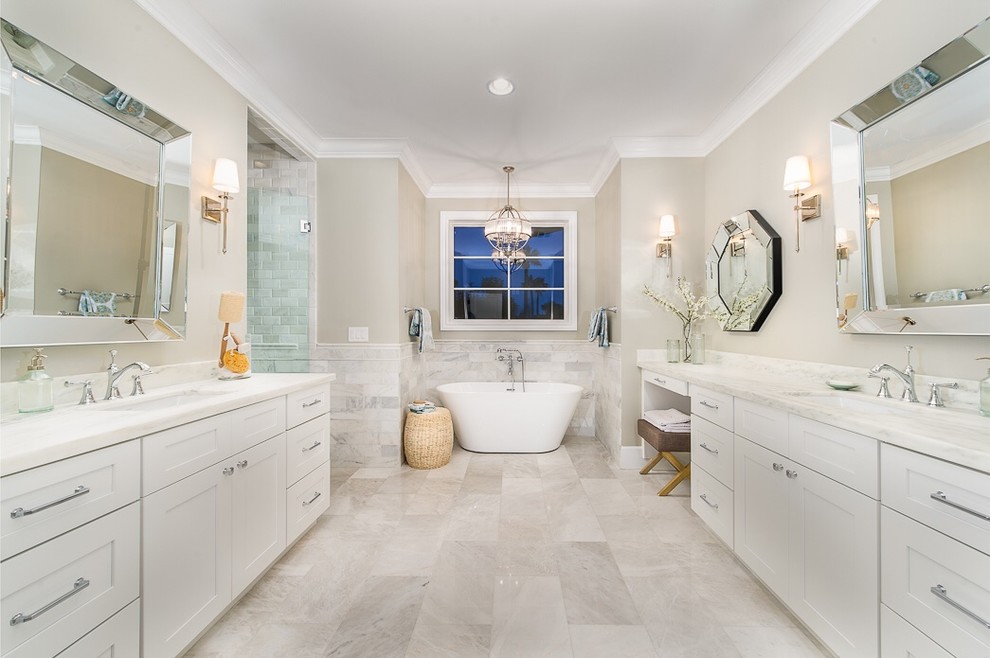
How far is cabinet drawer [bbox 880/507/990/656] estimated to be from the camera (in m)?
0.98

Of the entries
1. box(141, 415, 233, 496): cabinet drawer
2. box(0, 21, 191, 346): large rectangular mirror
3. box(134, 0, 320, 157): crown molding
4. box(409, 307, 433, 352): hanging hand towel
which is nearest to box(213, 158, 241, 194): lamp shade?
box(0, 21, 191, 346): large rectangular mirror

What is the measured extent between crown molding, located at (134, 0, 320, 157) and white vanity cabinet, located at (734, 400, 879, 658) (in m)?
3.21

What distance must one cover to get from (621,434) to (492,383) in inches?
58.1

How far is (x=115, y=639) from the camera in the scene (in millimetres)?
1167

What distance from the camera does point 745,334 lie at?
2900 millimetres

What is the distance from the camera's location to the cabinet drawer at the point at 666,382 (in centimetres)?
275

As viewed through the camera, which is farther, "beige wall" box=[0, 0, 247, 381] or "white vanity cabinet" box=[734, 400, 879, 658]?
"beige wall" box=[0, 0, 247, 381]

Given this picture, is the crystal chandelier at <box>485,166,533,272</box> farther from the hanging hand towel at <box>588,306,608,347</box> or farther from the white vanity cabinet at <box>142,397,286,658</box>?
the white vanity cabinet at <box>142,397,286,658</box>

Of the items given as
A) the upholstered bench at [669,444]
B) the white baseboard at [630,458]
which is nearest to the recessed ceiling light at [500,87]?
the upholstered bench at [669,444]

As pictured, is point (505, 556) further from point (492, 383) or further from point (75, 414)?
point (492, 383)

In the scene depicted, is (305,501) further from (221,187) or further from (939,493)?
(939,493)

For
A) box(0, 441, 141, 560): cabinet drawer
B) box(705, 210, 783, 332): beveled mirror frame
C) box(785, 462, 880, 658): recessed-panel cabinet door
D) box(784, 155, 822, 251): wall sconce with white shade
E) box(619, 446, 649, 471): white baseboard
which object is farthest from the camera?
box(619, 446, 649, 471): white baseboard

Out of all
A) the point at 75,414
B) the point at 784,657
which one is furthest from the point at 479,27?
the point at 784,657

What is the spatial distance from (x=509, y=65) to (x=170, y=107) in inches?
68.5
